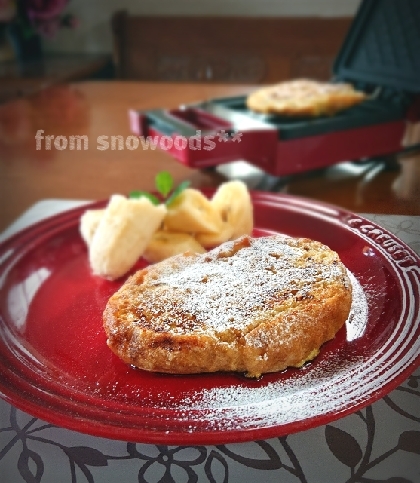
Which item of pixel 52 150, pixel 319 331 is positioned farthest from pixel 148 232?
pixel 52 150

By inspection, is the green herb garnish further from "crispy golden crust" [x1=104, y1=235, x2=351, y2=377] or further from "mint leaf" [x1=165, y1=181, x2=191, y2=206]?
"crispy golden crust" [x1=104, y1=235, x2=351, y2=377]

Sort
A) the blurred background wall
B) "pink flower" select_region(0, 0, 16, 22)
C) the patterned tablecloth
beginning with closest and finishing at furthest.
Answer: the patterned tablecloth, "pink flower" select_region(0, 0, 16, 22), the blurred background wall

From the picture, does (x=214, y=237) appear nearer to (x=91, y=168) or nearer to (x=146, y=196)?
(x=146, y=196)

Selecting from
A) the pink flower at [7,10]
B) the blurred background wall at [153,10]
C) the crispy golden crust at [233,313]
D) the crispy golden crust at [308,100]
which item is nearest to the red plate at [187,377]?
the crispy golden crust at [233,313]

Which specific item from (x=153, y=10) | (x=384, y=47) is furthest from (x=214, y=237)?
(x=153, y=10)

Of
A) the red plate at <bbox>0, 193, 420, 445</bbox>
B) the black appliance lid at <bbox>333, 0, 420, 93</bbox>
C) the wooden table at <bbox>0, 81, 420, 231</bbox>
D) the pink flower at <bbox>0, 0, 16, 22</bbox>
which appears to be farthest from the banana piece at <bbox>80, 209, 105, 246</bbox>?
the pink flower at <bbox>0, 0, 16, 22</bbox>

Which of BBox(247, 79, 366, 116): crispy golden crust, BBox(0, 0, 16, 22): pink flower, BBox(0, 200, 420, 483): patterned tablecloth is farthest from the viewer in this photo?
BBox(0, 0, 16, 22): pink flower
